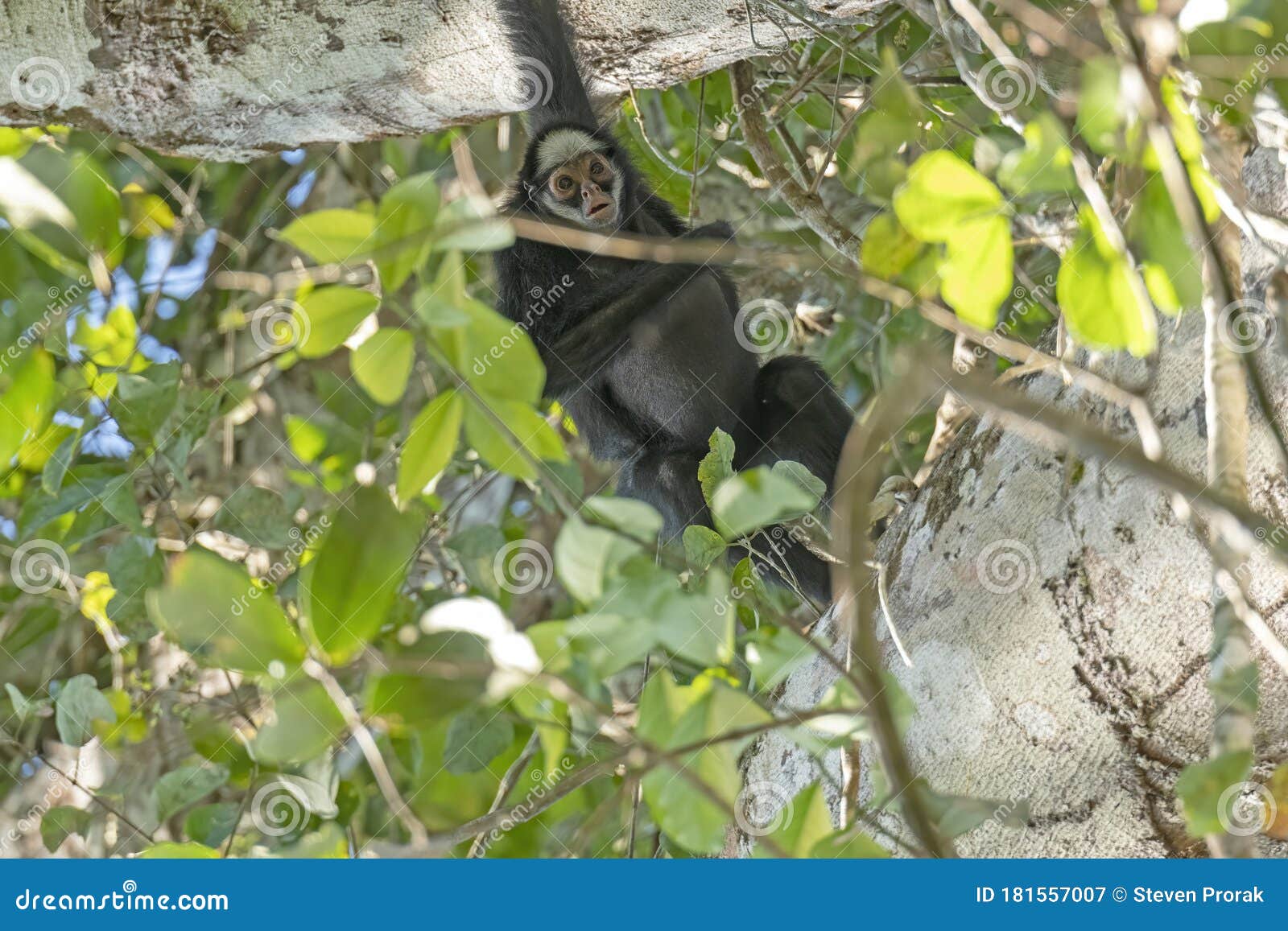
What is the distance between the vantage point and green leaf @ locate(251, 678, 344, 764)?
3.65 feet

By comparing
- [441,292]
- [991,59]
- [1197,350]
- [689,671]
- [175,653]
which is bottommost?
[175,653]

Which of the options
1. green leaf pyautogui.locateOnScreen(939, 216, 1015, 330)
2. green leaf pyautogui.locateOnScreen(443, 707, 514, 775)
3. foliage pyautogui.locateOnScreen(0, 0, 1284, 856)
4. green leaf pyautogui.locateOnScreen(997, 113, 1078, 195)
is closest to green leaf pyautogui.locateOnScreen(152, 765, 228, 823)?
foliage pyautogui.locateOnScreen(0, 0, 1284, 856)

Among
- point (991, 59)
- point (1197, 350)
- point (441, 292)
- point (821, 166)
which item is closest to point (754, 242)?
point (821, 166)

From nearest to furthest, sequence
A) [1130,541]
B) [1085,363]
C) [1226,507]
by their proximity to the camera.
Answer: [1226,507] → [1130,541] → [1085,363]

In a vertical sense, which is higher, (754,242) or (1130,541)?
(1130,541)

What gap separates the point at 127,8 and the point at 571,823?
247 centimetres

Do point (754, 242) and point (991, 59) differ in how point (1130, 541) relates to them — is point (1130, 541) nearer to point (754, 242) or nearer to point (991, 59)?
point (991, 59)

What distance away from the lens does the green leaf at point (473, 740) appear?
8.11 feet

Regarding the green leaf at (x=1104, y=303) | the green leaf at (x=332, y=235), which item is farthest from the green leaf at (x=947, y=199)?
the green leaf at (x=332, y=235)

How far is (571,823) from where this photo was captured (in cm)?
336

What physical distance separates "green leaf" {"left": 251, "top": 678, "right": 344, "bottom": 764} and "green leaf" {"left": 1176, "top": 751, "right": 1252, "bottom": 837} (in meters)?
0.82

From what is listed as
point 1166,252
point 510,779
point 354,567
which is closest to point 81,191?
point 510,779

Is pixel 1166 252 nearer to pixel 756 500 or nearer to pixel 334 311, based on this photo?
pixel 756 500

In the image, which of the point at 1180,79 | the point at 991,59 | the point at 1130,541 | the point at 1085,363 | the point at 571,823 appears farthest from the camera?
the point at 571,823
